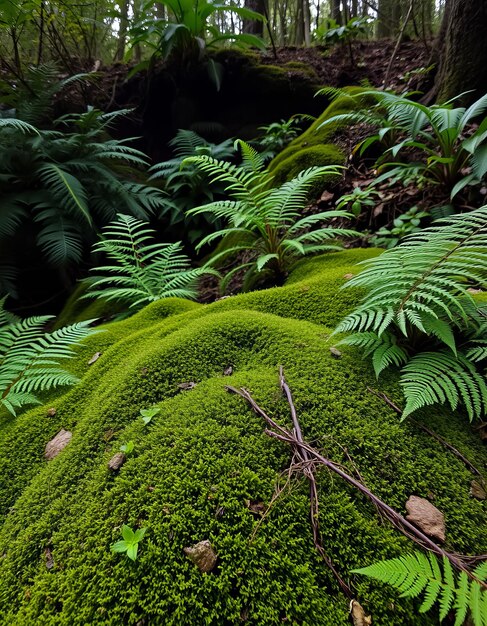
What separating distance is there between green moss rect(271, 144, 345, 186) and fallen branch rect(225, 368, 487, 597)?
11.2 feet

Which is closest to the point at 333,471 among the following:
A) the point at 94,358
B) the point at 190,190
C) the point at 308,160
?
the point at 94,358

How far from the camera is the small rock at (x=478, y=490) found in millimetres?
1140

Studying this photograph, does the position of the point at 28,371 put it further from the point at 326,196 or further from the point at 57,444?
the point at 326,196

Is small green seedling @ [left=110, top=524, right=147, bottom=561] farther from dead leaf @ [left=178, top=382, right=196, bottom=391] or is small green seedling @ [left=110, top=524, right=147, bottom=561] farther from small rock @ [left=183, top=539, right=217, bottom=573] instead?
dead leaf @ [left=178, top=382, right=196, bottom=391]

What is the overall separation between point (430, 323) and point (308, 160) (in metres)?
3.31

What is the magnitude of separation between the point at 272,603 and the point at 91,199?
499cm

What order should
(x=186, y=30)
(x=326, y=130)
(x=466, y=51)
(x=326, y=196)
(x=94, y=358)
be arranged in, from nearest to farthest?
1. (x=94, y=358)
2. (x=466, y=51)
3. (x=326, y=196)
4. (x=326, y=130)
5. (x=186, y=30)

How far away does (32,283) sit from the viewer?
16.1ft

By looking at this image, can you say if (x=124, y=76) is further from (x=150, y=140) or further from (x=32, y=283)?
(x=32, y=283)

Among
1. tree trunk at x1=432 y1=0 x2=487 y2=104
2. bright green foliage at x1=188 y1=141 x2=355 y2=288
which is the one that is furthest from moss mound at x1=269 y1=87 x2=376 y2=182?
bright green foliage at x1=188 y1=141 x2=355 y2=288

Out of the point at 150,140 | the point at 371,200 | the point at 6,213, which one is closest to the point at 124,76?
the point at 150,140

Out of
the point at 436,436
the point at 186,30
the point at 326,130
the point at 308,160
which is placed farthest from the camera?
the point at 186,30

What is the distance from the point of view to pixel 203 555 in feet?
3.16

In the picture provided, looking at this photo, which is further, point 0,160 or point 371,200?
point 0,160
